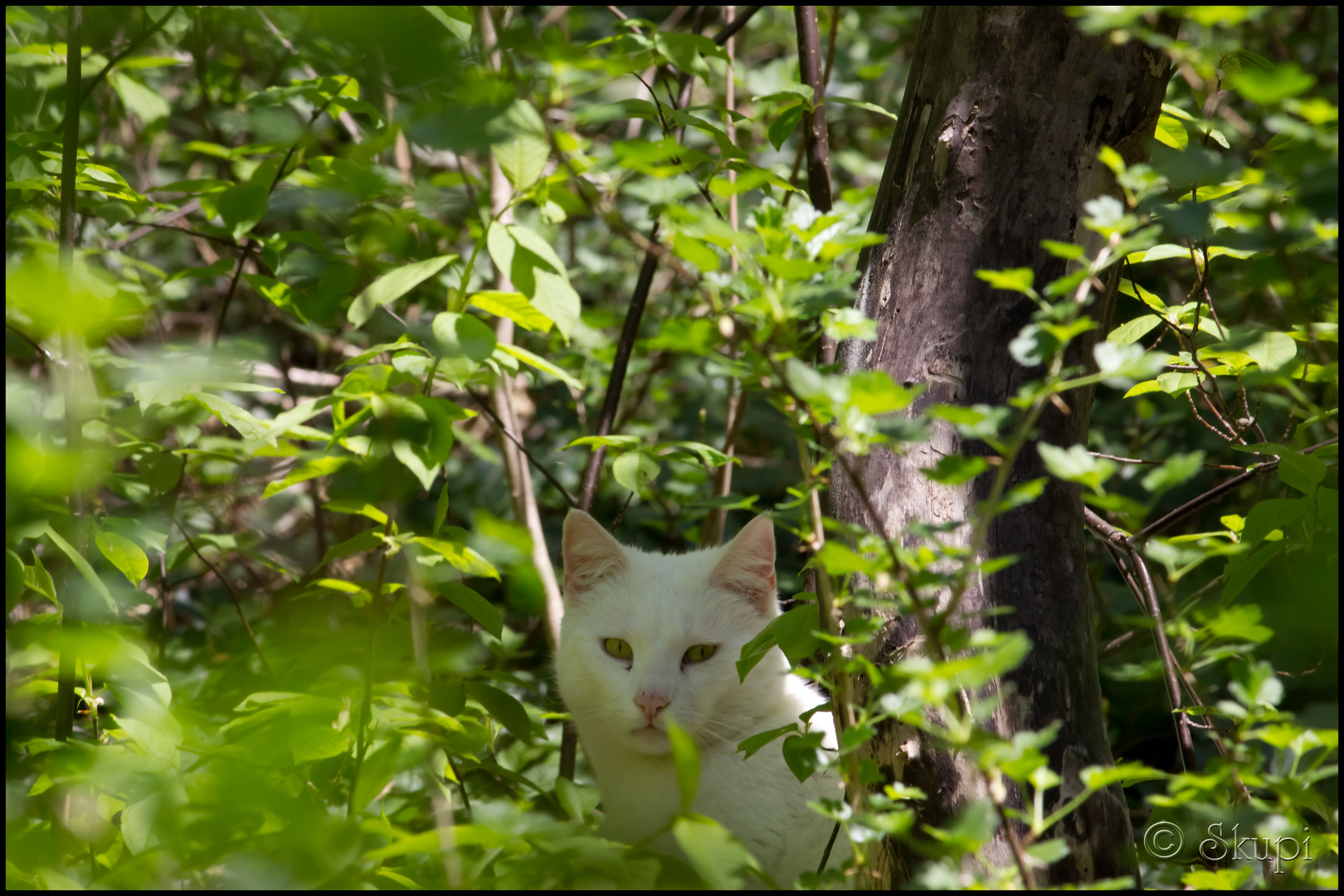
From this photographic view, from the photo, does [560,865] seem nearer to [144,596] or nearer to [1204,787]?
[1204,787]

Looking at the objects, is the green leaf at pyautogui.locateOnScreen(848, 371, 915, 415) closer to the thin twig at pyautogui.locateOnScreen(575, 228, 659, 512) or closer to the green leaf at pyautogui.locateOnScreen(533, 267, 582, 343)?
the green leaf at pyautogui.locateOnScreen(533, 267, 582, 343)

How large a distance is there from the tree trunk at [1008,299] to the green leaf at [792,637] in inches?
3.6

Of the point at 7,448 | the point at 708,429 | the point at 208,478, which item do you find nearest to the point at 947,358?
the point at 7,448

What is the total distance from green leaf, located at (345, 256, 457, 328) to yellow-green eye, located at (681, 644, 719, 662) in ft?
2.96

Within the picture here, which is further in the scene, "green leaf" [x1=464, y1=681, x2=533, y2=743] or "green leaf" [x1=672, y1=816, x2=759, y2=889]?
"green leaf" [x1=464, y1=681, x2=533, y2=743]

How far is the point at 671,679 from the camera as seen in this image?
1.76 meters

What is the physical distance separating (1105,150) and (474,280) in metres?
2.41

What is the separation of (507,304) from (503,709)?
0.71m

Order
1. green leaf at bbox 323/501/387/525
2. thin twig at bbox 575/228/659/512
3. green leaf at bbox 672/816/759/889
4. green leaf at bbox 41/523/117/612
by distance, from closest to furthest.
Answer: green leaf at bbox 672/816/759/889 → green leaf at bbox 41/523/117/612 → green leaf at bbox 323/501/387/525 → thin twig at bbox 575/228/659/512

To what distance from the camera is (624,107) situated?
56.8 inches

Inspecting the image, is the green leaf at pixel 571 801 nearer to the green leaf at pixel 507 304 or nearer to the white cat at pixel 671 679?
the white cat at pixel 671 679

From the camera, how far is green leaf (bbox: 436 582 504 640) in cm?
142

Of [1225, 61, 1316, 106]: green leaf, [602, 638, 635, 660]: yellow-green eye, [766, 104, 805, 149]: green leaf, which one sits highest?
[766, 104, 805, 149]: green leaf
